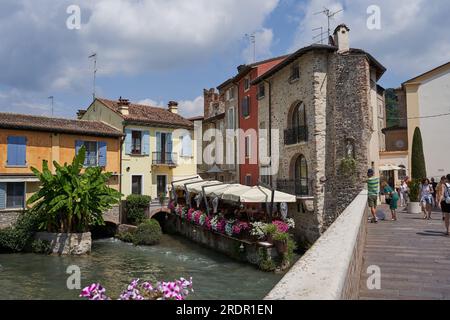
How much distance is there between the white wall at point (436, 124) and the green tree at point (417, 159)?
2.08 meters

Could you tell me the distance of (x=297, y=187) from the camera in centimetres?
2370

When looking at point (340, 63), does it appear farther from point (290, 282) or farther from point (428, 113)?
point (290, 282)

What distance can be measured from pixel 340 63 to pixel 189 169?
53.8ft

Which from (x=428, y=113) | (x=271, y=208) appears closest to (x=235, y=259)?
(x=271, y=208)

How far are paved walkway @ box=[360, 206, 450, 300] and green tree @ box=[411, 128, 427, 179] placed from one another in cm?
1589

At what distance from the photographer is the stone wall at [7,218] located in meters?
23.6

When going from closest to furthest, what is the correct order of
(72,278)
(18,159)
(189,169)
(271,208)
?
(72,278)
(271,208)
(18,159)
(189,169)

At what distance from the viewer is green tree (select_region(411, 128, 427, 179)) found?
2535 centimetres

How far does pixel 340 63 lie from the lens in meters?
21.9

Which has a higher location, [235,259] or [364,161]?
[364,161]

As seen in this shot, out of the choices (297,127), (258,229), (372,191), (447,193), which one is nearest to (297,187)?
(297,127)

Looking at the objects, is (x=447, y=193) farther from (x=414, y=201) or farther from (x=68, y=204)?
(x=68, y=204)

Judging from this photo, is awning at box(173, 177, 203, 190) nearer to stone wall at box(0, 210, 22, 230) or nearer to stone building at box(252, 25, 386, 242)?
stone building at box(252, 25, 386, 242)
